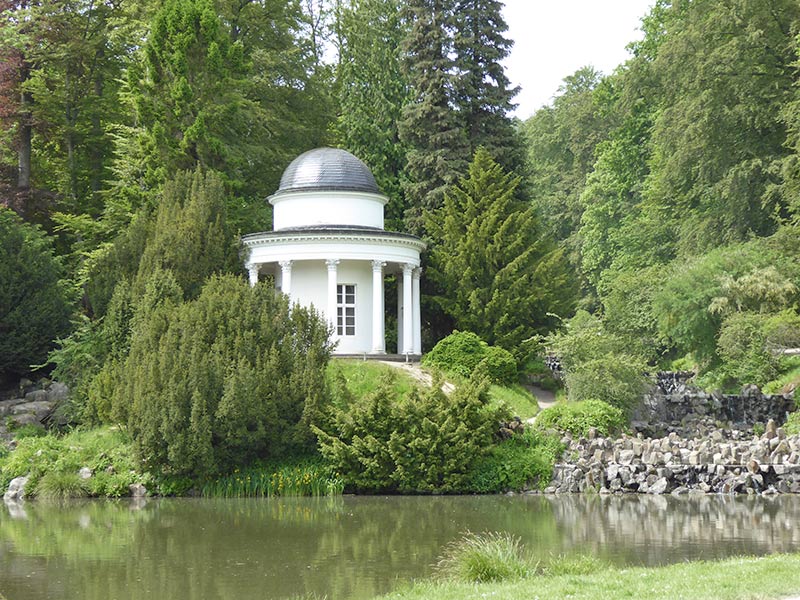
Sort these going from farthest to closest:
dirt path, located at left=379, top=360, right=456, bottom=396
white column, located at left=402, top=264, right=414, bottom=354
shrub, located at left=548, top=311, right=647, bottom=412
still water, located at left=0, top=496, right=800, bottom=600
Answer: white column, located at left=402, top=264, right=414, bottom=354
dirt path, located at left=379, top=360, right=456, bottom=396
shrub, located at left=548, top=311, right=647, bottom=412
still water, located at left=0, top=496, right=800, bottom=600

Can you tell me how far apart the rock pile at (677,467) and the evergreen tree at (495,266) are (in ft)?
31.6

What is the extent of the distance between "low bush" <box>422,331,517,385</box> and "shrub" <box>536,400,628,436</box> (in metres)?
4.86

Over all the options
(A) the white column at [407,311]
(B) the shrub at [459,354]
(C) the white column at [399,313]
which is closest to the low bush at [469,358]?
(B) the shrub at [459,354]

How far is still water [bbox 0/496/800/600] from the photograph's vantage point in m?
13.7

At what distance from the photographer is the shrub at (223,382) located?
25.5 meters

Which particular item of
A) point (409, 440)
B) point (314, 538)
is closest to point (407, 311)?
point (409, 440)

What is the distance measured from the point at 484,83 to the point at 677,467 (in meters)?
22.1

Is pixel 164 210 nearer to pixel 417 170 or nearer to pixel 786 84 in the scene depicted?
pixel 417 170

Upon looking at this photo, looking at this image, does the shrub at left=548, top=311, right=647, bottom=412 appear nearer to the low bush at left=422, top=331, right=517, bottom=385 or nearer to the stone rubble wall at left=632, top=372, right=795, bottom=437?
the stone rubble wall at left=632, top=372, right=795, bottom=437

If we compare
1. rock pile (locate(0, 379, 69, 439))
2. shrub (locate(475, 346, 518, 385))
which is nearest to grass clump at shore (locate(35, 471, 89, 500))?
rock pile (locate(0, 379, 69, 439))

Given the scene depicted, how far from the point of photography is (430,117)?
42.2 m

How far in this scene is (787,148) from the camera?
1720 inches

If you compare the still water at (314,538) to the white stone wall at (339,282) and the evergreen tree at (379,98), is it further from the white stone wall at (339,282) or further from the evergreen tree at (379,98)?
the evergreen tree at (379,98)

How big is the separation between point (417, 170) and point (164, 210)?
38.5 ft
